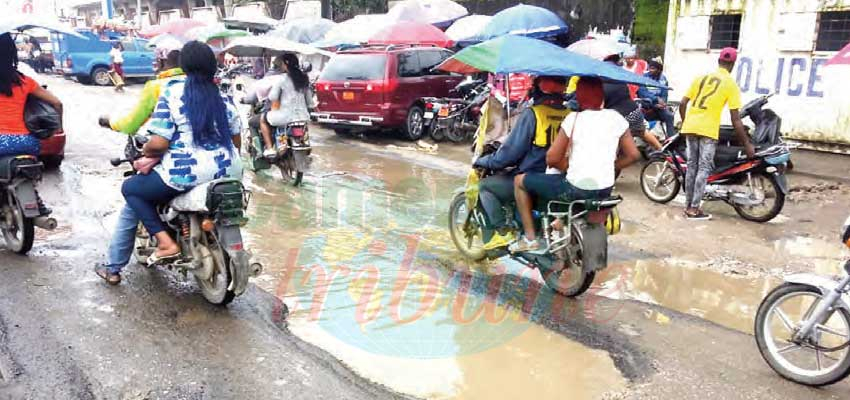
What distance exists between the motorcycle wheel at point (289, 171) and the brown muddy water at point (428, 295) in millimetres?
589

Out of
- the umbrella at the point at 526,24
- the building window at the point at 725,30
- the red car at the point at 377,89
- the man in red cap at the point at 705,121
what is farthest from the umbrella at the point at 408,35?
the man in red cap at the point at 705,121

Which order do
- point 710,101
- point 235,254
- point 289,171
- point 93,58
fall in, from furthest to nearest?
point 93,58, point 289,171, point 710,101, point 235,254

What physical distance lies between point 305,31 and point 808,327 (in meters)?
17.3

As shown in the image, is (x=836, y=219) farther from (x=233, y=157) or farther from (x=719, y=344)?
(x=233, y=157)

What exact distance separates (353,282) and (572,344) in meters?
1.82

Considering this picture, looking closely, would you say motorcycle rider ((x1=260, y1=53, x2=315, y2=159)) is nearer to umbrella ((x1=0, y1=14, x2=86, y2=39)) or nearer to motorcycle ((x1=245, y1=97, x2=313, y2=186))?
motorcycle ((x1=245, y1=97, x2=313, y2=186))

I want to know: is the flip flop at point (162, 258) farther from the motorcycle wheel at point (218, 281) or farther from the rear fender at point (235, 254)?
the rear fender at point (235, 254)

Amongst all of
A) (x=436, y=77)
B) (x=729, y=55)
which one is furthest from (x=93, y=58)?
(x=729, y=55)

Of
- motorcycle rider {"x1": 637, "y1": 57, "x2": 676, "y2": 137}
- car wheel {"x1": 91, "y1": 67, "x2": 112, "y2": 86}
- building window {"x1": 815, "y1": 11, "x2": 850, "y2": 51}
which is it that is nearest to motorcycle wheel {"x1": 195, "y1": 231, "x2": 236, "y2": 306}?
motorcycle rider {"x1": 637, "y1": 57, "x2": 676, "y2": 137}

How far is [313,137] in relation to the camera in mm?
13570

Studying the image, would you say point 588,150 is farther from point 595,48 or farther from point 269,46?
point 595,48

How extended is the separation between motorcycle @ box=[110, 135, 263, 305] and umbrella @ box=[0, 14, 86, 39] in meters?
1.64

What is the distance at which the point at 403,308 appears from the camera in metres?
4.74

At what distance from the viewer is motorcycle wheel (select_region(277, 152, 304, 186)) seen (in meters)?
8.71
